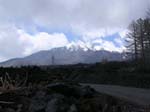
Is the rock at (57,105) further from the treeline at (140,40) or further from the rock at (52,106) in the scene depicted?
the treeline at (140,40)

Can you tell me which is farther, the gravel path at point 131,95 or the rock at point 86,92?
the gravel path at point 131,95

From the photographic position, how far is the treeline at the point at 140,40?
293ft

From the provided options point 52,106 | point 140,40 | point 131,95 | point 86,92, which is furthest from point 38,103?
point 140,40

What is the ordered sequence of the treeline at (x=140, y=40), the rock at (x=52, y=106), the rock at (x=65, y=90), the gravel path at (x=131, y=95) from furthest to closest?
Answer: the treeline at (x=140, y=40) < the gravel path at (x=131, y=95) < the rock at (x=65, y=90) < the rock at (x=52, y=106)

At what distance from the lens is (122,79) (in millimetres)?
38781

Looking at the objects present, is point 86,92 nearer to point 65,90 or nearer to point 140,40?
point 65,90

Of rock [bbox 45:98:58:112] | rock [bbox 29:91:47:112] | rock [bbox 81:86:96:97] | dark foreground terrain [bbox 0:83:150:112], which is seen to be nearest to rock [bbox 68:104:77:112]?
dark foreground terrain [bbox 0:83:150:112]

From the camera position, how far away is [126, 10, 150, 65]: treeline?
8931cm

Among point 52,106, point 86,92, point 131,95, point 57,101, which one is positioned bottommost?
point 131,95

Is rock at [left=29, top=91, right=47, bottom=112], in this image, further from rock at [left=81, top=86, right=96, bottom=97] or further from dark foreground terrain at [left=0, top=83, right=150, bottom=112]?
rock at [left=81, top=86, right=96, bottom=97]

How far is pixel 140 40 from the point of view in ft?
315

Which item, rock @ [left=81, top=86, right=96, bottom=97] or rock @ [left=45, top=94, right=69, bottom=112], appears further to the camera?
rock @ [left=81, top=86, right=96, bottom=97]

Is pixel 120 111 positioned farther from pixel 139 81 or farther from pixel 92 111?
pixel 139 81

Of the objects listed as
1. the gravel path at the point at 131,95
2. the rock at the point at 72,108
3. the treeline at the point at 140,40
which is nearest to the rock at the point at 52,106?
the rock at the point at 72,108
